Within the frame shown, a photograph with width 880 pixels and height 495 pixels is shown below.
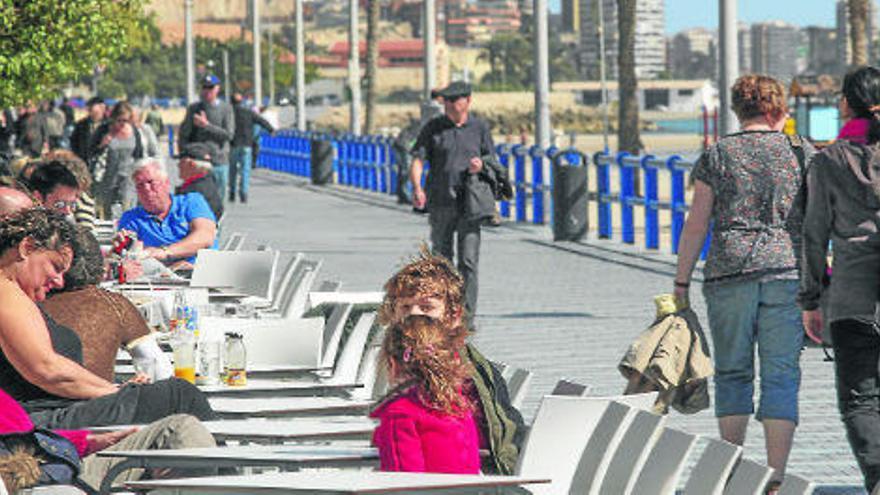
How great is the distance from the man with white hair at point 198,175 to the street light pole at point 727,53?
4263 mm

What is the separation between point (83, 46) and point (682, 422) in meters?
13.5

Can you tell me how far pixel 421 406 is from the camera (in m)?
6.89

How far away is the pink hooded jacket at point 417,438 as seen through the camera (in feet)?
22.5

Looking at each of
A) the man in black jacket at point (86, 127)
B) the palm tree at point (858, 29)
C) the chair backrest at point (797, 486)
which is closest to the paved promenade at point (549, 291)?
the man in black jacket at point (86, 127)

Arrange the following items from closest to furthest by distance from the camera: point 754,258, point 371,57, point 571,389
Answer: point 571,389 < point 754,258 < point 371,57

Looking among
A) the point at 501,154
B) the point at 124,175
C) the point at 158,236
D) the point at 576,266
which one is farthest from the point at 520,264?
the point at 158,236

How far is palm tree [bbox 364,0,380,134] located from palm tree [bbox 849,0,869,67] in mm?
13112

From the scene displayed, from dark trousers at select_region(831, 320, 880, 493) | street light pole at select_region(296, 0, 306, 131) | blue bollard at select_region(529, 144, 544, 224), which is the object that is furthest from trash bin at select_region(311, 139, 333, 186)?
dark trousers at select_region(831, 320, 880, 493)

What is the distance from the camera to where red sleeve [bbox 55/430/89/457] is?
8007 millimetres

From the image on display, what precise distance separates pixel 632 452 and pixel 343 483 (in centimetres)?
90

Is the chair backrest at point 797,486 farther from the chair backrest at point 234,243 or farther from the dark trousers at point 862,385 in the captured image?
the chair backrest at point 234,243

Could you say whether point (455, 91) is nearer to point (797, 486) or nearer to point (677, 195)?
point (677, 195)

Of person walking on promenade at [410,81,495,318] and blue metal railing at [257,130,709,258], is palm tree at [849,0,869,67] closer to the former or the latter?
blue metal railing at [257,130,709,258]

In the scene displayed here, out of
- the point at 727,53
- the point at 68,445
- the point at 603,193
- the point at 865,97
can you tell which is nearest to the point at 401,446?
the point at 68,445
